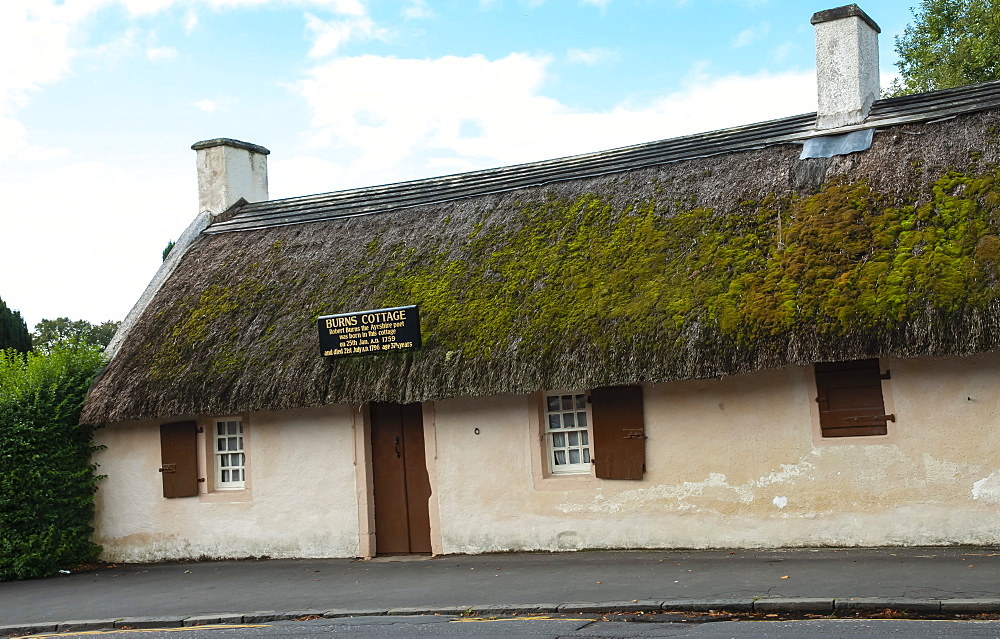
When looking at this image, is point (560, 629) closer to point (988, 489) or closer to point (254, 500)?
point (988, 489)

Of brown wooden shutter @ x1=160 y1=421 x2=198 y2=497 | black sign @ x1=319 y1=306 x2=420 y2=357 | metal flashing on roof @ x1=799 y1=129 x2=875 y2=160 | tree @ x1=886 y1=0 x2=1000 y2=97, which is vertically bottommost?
brown wooden shutter @ x1=160 y1=421 x2=198 y2=497

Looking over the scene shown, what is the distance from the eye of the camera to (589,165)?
1480 centimetres

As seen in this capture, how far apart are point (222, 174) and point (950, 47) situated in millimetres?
21112

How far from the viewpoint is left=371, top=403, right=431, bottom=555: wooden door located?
511 inches

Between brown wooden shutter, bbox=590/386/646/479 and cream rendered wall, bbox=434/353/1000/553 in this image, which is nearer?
cream rendered wall, bbox=434/353/1000/553

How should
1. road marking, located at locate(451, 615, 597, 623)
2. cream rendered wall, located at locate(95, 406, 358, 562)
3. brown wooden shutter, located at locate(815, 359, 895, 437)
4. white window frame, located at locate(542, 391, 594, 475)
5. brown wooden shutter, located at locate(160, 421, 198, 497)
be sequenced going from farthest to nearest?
brown wooden shutter, located at locate(160, 421, 198, 497) < cream rendered wall, located at locate(95, 406, 358, 562) < white window frame, located at locate(542, 391, 594, 475) < brown wooden shutter, located at locate(815, 359, 895, 437) < road marking, located at locate(451, 615, 597, 623)

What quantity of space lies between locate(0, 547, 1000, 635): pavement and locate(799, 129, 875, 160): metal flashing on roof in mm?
4920

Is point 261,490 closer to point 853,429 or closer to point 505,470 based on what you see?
point 505,470

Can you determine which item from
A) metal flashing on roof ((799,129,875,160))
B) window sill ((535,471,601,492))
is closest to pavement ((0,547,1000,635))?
window sill ((535,471,601,492))

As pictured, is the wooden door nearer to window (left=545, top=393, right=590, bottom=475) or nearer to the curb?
window (left=545, top=393, right=590, bottom=475)

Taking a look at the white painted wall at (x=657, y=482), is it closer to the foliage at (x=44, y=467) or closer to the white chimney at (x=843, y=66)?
the foliage at (x=44, y=467)

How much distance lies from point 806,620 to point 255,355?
8.37m

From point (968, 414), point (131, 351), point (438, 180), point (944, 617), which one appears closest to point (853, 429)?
point (968, 414)

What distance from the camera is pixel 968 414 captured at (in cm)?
1016
